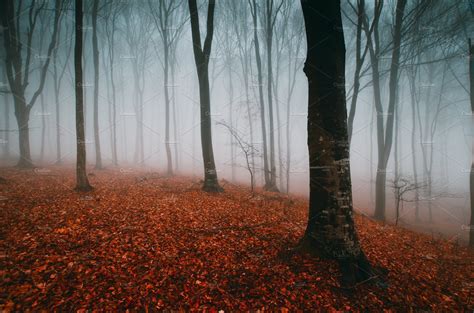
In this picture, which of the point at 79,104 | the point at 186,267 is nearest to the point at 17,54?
the point at 79,104

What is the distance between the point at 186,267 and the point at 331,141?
3.37 m

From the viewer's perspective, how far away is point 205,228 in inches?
202

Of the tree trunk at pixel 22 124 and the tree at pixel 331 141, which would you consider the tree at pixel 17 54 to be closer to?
the tree trunk at pixel 22 124

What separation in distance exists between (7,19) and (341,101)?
64.0 feet

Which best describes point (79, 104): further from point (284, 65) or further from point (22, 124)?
point (284, 65)

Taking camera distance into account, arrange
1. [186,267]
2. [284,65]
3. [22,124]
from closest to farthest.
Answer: [186,267] → [22,124] → [284,65]

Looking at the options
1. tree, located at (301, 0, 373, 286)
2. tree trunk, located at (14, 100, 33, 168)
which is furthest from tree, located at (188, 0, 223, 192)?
tree trunk, located at (14, 100, 33, 168)

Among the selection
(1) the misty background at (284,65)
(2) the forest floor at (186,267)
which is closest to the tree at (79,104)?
(2) the forest floor at (186,267)

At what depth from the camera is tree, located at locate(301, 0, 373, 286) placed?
11.7ft

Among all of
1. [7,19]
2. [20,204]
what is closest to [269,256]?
[20,204]

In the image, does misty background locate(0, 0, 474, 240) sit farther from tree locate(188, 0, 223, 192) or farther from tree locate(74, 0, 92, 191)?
tree locate(74, 0, 92, 191)

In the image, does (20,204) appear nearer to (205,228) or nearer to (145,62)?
(205,228)

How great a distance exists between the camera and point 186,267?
11.6 ft

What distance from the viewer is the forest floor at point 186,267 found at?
2848 millimetres
